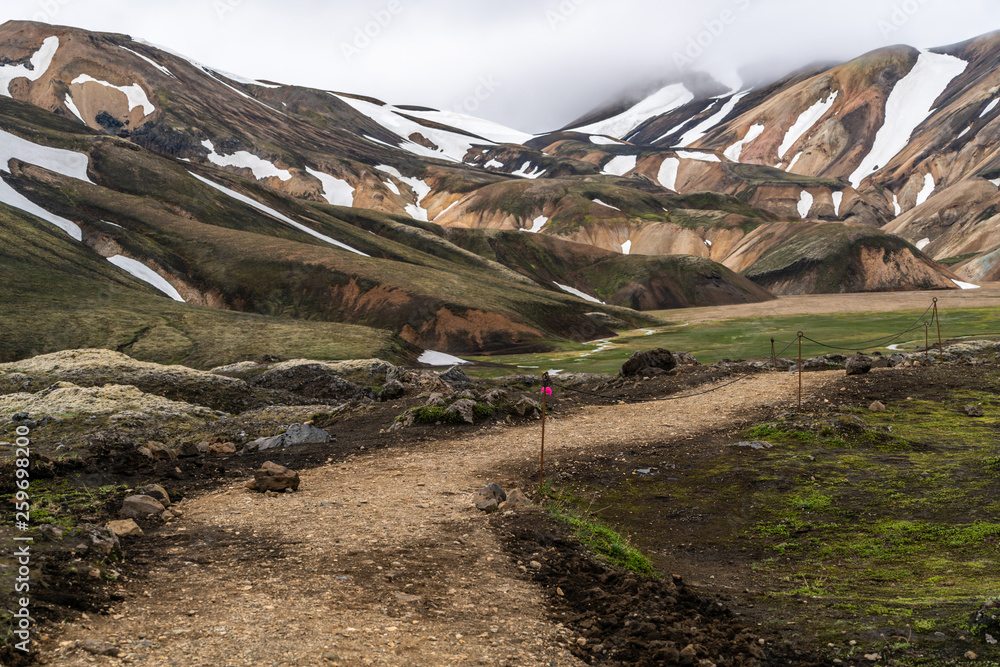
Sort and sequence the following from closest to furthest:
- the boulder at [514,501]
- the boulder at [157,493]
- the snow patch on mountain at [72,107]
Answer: the boulder at [157,493]
the boulder at [514,501]
the snow patch on mountain at [72,107]

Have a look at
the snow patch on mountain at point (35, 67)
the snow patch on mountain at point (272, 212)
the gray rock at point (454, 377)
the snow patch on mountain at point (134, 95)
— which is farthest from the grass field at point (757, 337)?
the snow patch on mountain at point (35, 67)

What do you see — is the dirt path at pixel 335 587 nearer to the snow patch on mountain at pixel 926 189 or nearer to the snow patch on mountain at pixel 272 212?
the snow patch on mountain at pixel 272 212

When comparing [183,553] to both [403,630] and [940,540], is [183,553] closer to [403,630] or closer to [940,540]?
[403,630]

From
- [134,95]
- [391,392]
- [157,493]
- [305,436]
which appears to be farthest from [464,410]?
[134,95]

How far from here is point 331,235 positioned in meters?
90.1

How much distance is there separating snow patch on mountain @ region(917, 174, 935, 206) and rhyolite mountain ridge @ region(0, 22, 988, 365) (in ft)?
2.49

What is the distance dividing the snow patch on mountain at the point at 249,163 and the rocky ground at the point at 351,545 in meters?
149

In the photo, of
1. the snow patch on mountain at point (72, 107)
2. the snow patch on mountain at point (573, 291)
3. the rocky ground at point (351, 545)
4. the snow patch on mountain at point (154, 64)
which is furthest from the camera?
the snow patch on mountain at point (154, 64)

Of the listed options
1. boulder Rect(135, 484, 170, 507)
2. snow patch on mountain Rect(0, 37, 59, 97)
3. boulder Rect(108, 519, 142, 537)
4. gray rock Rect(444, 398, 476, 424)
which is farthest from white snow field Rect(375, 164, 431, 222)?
boulder Rect(108, 519, 142, 537)

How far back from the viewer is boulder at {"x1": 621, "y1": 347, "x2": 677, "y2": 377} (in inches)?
1158

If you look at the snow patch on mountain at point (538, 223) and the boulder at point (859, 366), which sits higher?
the snow patch on mountain at point (538, 223)

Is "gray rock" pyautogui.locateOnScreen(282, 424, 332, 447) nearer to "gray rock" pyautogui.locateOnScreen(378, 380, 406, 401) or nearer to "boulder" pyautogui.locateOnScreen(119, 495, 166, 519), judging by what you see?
"gray rock" pyautogui.locateOnScreen(378, 380, 406, 401)

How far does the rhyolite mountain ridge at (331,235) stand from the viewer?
45.9 meters

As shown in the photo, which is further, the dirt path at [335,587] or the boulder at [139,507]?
the boulder at [139,507]
